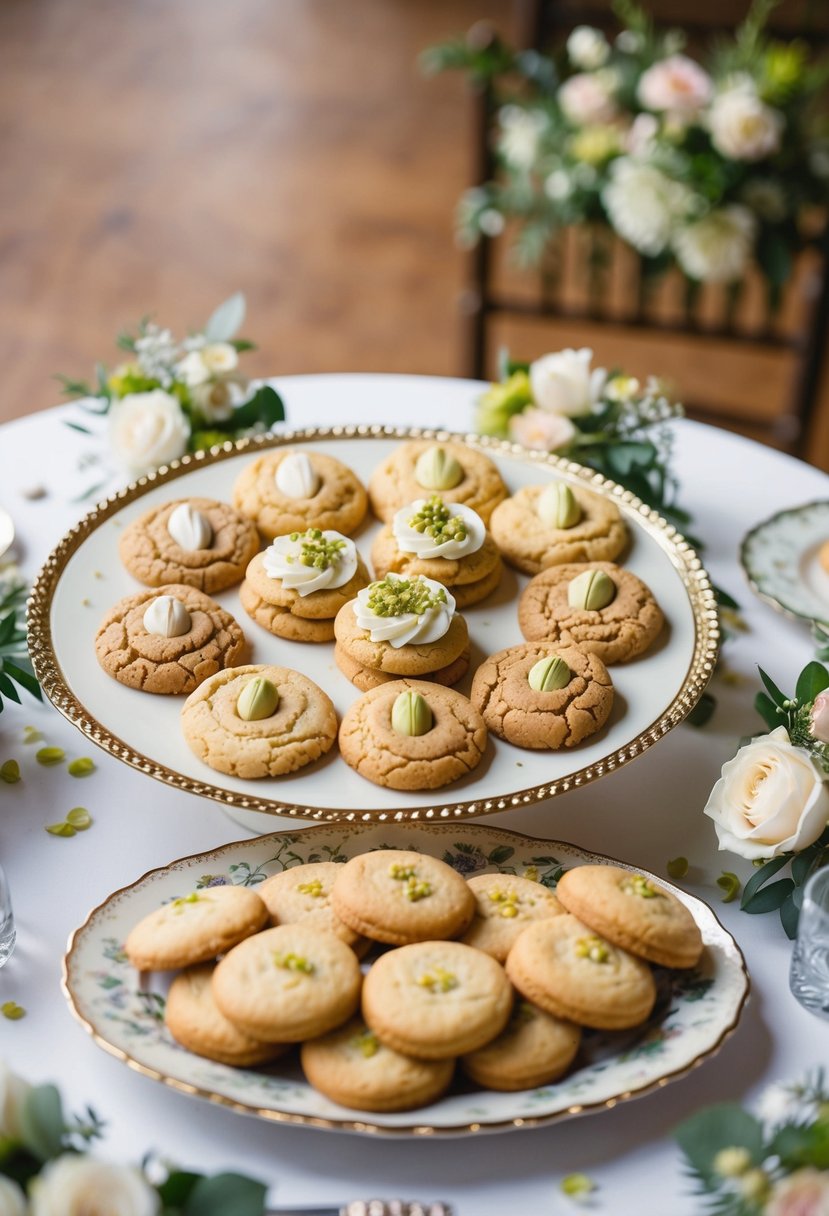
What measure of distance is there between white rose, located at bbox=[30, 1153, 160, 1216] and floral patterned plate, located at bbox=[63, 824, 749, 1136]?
13 centimetres

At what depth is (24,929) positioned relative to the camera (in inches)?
49.0

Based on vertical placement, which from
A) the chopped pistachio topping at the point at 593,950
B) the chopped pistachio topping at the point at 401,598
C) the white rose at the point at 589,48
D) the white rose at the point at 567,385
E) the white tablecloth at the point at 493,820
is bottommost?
the white tablecloth at the point at 493,820

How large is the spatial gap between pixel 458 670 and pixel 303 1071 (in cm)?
46

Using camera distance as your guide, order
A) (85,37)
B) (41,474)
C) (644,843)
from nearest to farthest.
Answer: (644,843), (41,474), (85,37)

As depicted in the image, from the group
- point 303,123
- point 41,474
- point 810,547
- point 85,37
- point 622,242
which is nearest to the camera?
point 810,547

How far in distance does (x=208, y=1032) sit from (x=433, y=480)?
767 millimetres

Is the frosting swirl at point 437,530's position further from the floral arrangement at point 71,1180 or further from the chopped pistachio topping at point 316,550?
the floral arrangement at point 71,1180

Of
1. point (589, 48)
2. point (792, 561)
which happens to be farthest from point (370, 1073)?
point (589, 48)

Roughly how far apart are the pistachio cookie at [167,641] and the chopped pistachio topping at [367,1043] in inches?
17.0

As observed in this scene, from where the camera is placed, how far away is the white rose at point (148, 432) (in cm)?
173

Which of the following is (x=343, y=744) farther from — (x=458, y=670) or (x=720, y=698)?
(x=720, y=698)

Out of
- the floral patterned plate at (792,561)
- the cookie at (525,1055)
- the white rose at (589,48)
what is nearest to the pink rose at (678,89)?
the white rose at (589,48)

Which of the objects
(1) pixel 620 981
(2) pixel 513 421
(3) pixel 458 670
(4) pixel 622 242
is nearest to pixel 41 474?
(2) pixel 513 421

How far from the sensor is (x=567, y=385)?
1784 mm
